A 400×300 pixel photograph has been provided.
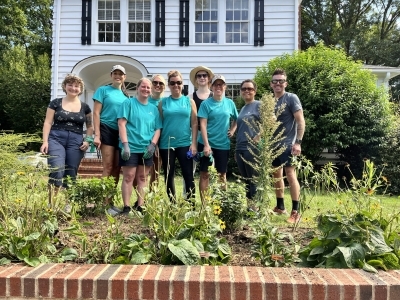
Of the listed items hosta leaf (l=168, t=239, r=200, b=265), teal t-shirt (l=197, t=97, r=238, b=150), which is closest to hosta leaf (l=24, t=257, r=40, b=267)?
hosta leaf (l=168, t=239, r=200, b=265)

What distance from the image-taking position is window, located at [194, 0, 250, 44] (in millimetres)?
11812

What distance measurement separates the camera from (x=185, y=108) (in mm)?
4402

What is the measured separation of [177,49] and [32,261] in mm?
10107

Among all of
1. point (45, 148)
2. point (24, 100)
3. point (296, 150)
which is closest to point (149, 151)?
point (45, 148)

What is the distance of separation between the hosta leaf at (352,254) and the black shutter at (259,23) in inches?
395

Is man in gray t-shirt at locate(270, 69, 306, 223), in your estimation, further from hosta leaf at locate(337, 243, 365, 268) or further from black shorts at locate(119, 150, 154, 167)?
hosta leaf at locate(337, 243, 365, 268)

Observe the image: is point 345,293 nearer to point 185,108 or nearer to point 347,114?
point 185,108

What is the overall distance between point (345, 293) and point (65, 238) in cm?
210

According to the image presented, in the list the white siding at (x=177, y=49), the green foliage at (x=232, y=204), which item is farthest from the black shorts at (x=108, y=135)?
the white siding at (x=177, y=49)

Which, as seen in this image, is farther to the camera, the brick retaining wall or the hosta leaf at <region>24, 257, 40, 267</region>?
the hosta leaf at <region>24, 257, 40, 267</region>

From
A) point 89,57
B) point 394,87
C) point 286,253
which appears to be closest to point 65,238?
point 286,253

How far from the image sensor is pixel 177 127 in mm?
4395

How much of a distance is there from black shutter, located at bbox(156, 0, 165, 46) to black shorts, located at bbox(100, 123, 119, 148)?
778 centimetres

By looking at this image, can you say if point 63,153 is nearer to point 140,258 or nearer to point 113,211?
point 113,211
